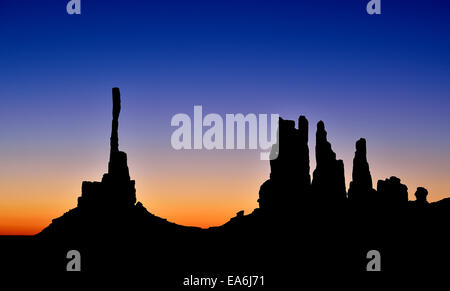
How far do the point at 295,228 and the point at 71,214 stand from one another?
53691 mm

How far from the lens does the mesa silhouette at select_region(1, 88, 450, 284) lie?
369 feet

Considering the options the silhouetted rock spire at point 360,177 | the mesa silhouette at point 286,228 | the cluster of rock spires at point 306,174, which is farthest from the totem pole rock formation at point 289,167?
the silhouetted rock spire at point 360,177

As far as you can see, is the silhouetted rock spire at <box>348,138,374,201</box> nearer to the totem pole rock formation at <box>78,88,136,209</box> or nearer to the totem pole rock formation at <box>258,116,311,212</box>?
the totem pole rock formation at <box>258,116,311,212</box>

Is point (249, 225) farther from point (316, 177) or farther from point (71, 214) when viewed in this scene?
point (71, 214)

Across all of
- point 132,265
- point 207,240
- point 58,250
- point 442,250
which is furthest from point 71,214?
point 442,250

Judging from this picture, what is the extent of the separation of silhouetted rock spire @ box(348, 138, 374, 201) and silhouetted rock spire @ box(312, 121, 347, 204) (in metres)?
3.68

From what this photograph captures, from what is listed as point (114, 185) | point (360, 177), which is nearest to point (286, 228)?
point (360, 177)

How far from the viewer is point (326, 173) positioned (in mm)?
114250

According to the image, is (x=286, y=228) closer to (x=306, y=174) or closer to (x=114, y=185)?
(x=306, y=174)

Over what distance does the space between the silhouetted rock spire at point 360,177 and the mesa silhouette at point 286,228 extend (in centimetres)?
23

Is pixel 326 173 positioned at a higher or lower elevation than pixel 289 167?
lower

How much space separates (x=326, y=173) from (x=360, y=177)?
29.5 ft

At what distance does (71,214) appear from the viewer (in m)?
124

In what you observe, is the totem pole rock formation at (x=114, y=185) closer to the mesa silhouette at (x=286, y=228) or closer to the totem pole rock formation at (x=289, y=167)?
the mesa silhouette at (x=286, y=228)
